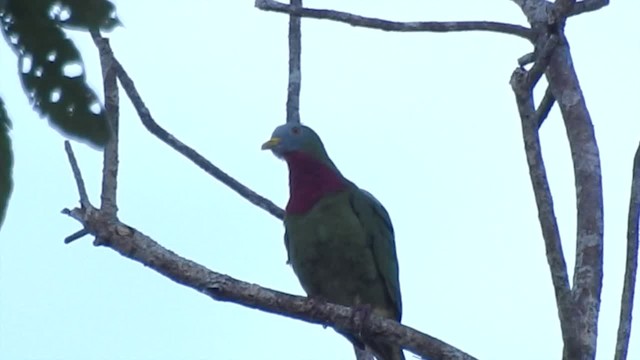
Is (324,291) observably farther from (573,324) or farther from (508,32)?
(573,324)

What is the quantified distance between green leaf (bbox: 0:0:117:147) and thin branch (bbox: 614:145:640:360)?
247 cm

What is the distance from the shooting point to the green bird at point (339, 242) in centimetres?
502

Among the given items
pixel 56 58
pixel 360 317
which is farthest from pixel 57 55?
pixel 360 317

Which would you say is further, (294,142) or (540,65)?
(294,142)

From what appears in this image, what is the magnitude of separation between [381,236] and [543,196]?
5.75ft

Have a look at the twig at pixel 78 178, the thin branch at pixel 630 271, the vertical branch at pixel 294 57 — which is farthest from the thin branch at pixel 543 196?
the vertical branch at pixel 294 57

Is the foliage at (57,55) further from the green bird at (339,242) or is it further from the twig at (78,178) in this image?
the green bird at (339,242)

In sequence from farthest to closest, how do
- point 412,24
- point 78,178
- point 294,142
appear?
point 294,142 → point 412,24 → point 78,178

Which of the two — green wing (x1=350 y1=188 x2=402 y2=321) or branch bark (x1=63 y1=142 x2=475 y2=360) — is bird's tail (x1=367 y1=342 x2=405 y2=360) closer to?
green wing (x1=350 y1=188 x2=402 y2=321)

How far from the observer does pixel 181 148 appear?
4.63 m

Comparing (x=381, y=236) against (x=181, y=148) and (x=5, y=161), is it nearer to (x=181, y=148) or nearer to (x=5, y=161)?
(x=181, y=148)

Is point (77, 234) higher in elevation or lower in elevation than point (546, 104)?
lower

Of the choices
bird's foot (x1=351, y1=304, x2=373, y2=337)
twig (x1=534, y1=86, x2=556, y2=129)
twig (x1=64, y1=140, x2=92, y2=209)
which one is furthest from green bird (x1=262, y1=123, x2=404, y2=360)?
twig (x1=64, y1=140, x2=92, y2=209)

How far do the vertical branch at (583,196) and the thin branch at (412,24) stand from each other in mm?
249
